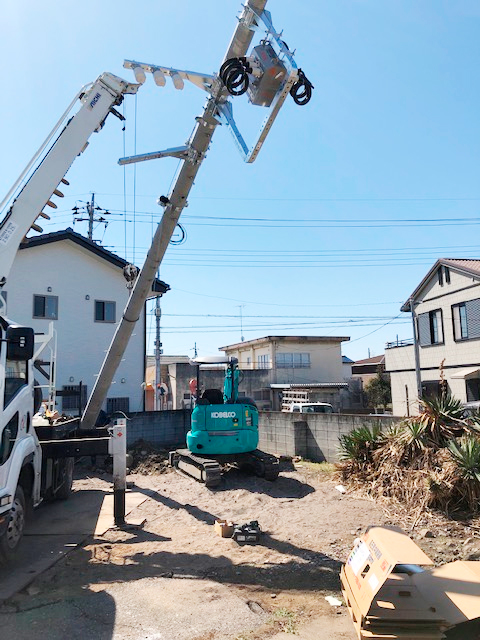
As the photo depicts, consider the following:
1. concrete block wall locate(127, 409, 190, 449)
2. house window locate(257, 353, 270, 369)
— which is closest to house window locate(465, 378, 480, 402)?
concrete block wall locate(127, 409, 190, 449)

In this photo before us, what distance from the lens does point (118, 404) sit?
19984 mm

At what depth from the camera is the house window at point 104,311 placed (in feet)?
66.0

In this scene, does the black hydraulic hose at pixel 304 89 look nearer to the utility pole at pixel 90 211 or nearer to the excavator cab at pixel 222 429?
the excavator cab at pixel 222 429

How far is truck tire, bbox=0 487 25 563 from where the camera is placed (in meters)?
5.38

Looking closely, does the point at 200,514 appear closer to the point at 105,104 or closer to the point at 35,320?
the point at 105,104

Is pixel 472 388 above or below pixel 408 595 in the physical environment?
above

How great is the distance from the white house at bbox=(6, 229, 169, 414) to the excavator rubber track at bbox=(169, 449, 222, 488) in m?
7.92

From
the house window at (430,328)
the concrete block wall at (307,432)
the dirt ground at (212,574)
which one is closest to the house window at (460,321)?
the house window at (430,328)

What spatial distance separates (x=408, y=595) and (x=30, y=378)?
5.44 metres

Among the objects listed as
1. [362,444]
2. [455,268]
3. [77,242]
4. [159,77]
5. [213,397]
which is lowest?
[362,444]

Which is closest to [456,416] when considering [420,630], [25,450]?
[420,630]

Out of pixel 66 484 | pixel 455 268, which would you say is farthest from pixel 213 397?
pixel 455 268

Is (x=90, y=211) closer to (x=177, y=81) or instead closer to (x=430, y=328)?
(x=430, y=328)

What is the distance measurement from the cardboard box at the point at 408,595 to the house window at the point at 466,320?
66.1 ft
